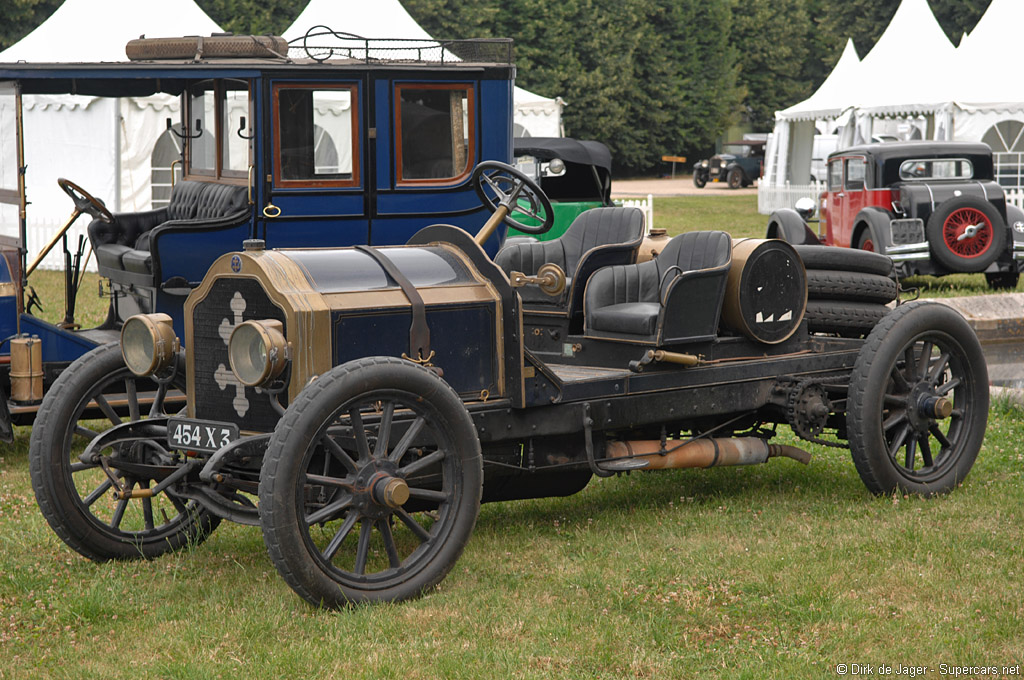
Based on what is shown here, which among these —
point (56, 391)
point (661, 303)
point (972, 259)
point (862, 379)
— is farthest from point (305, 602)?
point (972, 259)

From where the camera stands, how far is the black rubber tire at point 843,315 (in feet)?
20.0

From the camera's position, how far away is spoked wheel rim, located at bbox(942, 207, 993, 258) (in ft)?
48.0

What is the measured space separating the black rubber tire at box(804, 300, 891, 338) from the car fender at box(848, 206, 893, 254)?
8951 mm

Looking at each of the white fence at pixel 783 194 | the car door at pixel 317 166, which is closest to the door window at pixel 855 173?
the car door at pixel 317 166

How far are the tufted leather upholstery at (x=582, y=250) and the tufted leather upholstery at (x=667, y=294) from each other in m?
0.08

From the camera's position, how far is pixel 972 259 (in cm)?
1460

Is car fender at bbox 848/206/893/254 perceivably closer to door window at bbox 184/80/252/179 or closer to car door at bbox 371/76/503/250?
car door at bbox 371/76/503/250

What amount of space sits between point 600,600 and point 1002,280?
39.5ft

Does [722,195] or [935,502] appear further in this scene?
[722,195]

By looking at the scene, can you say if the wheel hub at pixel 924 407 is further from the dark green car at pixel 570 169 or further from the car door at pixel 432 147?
the dark green car at pixel 570 169

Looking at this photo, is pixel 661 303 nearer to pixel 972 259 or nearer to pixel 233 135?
pixel 233 135

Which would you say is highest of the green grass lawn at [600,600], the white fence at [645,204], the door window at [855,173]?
the door window at [855,173]

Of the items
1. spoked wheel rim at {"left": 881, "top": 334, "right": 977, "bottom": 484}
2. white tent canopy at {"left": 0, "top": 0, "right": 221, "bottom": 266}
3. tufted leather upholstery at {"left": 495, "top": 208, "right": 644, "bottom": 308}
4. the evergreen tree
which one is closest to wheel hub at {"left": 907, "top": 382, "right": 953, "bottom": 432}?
spoked wheel rim at {"left": 881, "top": 334, "right": 977, "bottom": 484}

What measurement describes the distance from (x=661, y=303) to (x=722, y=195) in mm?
29354
